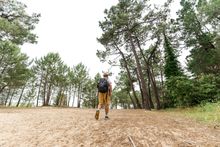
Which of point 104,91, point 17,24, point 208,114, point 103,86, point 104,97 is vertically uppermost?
point 17,24

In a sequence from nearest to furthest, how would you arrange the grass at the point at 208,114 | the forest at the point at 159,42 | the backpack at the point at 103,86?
1. the backpack at the point at 103,86
2. the grass at the point at 208,114
3. the forest at the point at 159,42

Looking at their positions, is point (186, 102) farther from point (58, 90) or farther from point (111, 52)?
point (58, 90)

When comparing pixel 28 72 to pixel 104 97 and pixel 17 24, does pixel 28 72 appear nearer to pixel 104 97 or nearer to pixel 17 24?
pixel 17 24

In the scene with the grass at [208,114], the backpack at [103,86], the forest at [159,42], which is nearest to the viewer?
the backpack at [103,86]

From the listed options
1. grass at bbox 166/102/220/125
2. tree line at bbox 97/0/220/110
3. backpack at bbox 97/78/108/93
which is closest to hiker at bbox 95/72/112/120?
backpack at bbox 97/78/108/93

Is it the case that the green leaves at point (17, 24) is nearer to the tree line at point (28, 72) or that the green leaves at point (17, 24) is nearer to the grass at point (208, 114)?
the tree line at point (28, 72)

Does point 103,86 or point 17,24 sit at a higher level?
point 17,24

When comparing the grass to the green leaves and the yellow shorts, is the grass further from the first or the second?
the green leaves

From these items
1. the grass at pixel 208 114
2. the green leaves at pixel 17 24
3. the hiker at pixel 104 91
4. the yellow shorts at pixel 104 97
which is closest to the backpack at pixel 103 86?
the hiker at pixel 104 91

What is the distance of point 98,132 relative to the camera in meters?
5.70

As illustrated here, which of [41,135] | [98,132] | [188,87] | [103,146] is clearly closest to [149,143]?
[103,146]

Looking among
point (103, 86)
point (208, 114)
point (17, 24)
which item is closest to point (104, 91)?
point (103, 86)

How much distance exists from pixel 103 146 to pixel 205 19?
19.8 m

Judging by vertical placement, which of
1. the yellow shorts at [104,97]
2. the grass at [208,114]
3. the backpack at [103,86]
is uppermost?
the backpack at [103,86]
